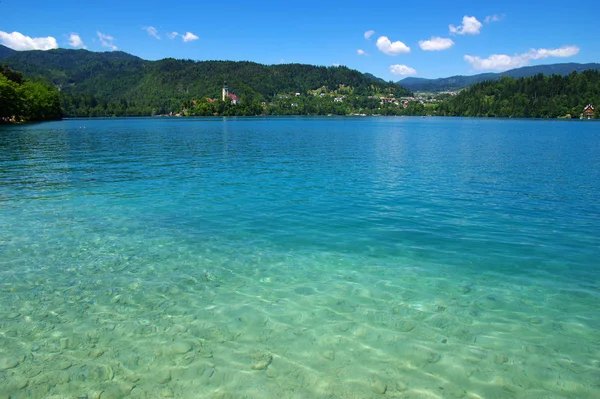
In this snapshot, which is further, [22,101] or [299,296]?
[22,101]

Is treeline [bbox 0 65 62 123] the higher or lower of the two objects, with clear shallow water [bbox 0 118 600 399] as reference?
higher

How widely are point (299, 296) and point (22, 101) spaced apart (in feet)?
427

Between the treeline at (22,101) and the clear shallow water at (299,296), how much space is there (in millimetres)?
99840

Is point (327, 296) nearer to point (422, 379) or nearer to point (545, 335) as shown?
point (422, 379)

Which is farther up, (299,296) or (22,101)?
(22,101)

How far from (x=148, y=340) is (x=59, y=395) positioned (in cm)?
176

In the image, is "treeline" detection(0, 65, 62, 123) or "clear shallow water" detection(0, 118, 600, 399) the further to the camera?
"treeline" detection(0, 65, 62, 123)

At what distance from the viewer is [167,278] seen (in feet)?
34.5

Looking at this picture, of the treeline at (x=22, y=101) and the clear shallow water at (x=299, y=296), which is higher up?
the treeline at (x=22, y=101)

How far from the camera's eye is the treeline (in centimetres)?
9600

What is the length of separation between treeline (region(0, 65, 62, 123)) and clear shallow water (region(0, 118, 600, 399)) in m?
99.8

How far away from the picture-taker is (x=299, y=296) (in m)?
9.54

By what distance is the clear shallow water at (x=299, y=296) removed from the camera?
6.49 m

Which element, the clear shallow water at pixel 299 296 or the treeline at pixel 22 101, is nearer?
the clear shallow water at pixel 299 296
